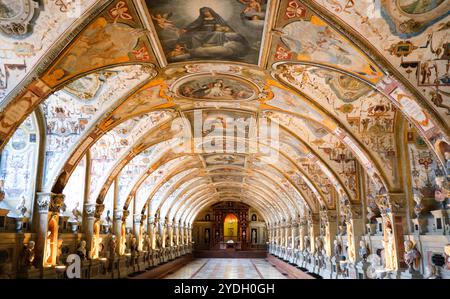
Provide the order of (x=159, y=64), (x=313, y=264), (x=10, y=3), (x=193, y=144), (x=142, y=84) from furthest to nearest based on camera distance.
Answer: (x=313, y=264) < (x=193, y=144) < (x=142, y=84) < (x=159, y=64) < (x=10, y=3)

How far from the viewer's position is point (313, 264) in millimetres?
26516

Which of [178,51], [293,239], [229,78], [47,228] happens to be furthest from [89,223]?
[293,239]

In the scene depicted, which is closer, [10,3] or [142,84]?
[10,3]

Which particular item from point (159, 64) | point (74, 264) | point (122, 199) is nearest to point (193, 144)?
point (122, 199)

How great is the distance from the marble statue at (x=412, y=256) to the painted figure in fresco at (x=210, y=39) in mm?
8044

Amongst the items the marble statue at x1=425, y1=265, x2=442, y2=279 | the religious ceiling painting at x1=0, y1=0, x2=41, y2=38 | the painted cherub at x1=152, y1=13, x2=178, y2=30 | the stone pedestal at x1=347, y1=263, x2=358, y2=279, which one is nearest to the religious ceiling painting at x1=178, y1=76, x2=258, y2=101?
the painted cherub at x1=152, y1=13, x2=178, y2=30

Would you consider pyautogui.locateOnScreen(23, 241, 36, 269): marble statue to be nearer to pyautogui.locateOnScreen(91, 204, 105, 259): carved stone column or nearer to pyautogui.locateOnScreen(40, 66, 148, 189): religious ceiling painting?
pyautogui.locateOnScreen(40, 66, 148, 189): religious ceiling painting

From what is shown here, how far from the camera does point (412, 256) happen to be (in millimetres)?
12672

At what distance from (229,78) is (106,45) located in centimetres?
471

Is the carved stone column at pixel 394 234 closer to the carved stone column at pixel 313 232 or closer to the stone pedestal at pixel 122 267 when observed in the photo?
the carved stone column at pixel 313 232

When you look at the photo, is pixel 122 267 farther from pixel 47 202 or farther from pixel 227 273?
pixel 47 202

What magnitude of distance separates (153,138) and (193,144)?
356 cm

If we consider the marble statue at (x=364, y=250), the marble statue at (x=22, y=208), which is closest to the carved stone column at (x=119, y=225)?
the marble statue at (x=22, y=208)

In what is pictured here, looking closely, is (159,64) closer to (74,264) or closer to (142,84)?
(142,84)
